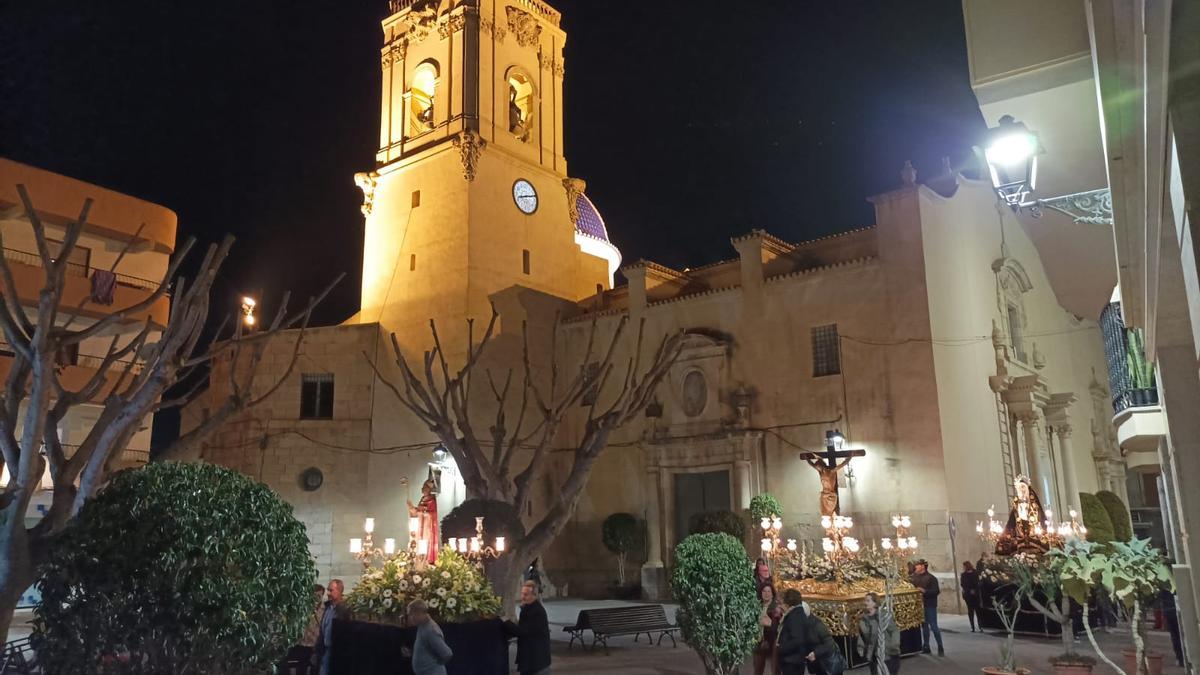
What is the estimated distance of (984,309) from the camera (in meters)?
24.2

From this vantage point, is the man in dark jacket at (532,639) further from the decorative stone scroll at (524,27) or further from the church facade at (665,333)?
the decorative stone scroll at (524,27)

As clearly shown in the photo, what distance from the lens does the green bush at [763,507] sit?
2158cm

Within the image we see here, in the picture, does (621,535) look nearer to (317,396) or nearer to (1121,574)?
(317,396)

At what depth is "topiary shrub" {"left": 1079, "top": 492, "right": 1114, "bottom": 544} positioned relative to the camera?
24.0 meters

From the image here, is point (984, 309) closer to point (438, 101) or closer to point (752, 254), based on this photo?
point (752, 254)

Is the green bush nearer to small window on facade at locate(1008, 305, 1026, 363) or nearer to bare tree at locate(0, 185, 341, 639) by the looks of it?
small window on facade at locate(1008, 305, 1026, 363)

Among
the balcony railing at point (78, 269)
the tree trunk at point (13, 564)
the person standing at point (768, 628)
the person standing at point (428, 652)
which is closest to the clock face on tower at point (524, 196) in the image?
the balcony railing at point (78, 269)

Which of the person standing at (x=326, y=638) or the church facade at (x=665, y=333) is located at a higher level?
the church facade at (x=665, y=333)

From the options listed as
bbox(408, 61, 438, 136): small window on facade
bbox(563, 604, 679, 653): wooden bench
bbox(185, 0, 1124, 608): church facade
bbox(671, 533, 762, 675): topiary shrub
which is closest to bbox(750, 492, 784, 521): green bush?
bbox(185, 0, 1124, 608): church facade

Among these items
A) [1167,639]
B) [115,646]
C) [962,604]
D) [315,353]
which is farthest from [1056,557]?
[315,353]

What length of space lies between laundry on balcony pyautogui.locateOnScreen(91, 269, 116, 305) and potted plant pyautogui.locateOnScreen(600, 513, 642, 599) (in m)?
15.1

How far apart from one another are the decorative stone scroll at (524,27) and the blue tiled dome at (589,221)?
Answer: 255 inches

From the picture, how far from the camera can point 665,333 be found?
2617cm

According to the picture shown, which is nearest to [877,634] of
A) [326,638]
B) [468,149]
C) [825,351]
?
[326,638]
